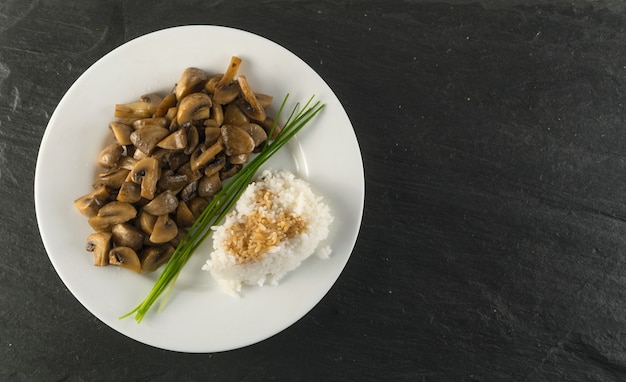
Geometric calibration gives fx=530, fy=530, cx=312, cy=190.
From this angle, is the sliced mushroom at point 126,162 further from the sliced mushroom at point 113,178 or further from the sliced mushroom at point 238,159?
the sliced mushroom at point 238,159

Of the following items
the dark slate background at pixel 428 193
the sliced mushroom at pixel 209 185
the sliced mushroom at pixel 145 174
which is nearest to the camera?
the sliced mushroom at pixel 145 174

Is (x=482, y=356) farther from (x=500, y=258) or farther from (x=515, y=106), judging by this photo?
(x=515, y=106)

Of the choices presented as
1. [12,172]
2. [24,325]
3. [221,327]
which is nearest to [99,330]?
[24,325]

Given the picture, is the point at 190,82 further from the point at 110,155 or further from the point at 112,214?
the point at 112,214

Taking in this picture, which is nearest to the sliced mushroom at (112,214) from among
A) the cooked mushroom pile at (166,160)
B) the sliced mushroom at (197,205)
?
the cooked mushroom pile at (166,160)

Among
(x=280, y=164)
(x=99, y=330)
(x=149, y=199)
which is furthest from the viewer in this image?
(x=99, y=330)
